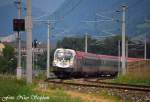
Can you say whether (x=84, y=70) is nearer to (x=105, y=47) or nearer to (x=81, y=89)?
(x=81, y=89)

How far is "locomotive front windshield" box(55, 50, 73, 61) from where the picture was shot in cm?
3697

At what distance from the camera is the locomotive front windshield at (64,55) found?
36969mm

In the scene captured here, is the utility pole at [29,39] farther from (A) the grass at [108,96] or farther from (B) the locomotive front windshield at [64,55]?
(B) the locomotive front windshield at [64,55]

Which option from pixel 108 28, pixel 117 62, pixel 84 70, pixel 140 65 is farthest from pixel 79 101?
pixel 108 28

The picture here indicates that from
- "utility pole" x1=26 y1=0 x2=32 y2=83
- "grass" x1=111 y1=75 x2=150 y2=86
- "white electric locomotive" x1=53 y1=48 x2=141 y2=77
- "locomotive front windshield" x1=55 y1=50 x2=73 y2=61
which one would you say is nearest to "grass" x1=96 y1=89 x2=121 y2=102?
"utility pole" x1=26 y1=0 x2=32 y2=83

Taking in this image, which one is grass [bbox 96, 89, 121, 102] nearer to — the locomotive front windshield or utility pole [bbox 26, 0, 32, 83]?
utility pole [bbox 26, 0, 32, 83]

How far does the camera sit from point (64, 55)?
122 ft

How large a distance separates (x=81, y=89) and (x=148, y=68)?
12.3 meters

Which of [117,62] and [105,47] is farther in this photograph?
[105,47]

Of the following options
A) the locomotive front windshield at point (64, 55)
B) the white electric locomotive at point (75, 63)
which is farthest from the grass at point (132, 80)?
the locomotive front windshield at point (64, 55)

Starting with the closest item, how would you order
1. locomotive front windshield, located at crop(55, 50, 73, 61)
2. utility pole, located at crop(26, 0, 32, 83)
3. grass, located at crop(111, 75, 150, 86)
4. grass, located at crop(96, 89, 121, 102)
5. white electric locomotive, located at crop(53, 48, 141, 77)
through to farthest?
1. grass, located at crop(96, 89, 121, 102)
2. utility pole, located at crop(26, 0, 32, 83)
3. grass, located at crop(111, 75, 150, 86)
4. white electric locomotive, located at crop(53, 48, 141, 77)
5. locomotive front windshield, located at crop(55, 50, 73, 61)

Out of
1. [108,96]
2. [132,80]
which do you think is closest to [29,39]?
[108,96]

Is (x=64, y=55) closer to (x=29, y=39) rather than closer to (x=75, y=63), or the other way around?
(x=75, y=63)

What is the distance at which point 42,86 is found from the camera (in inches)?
817
